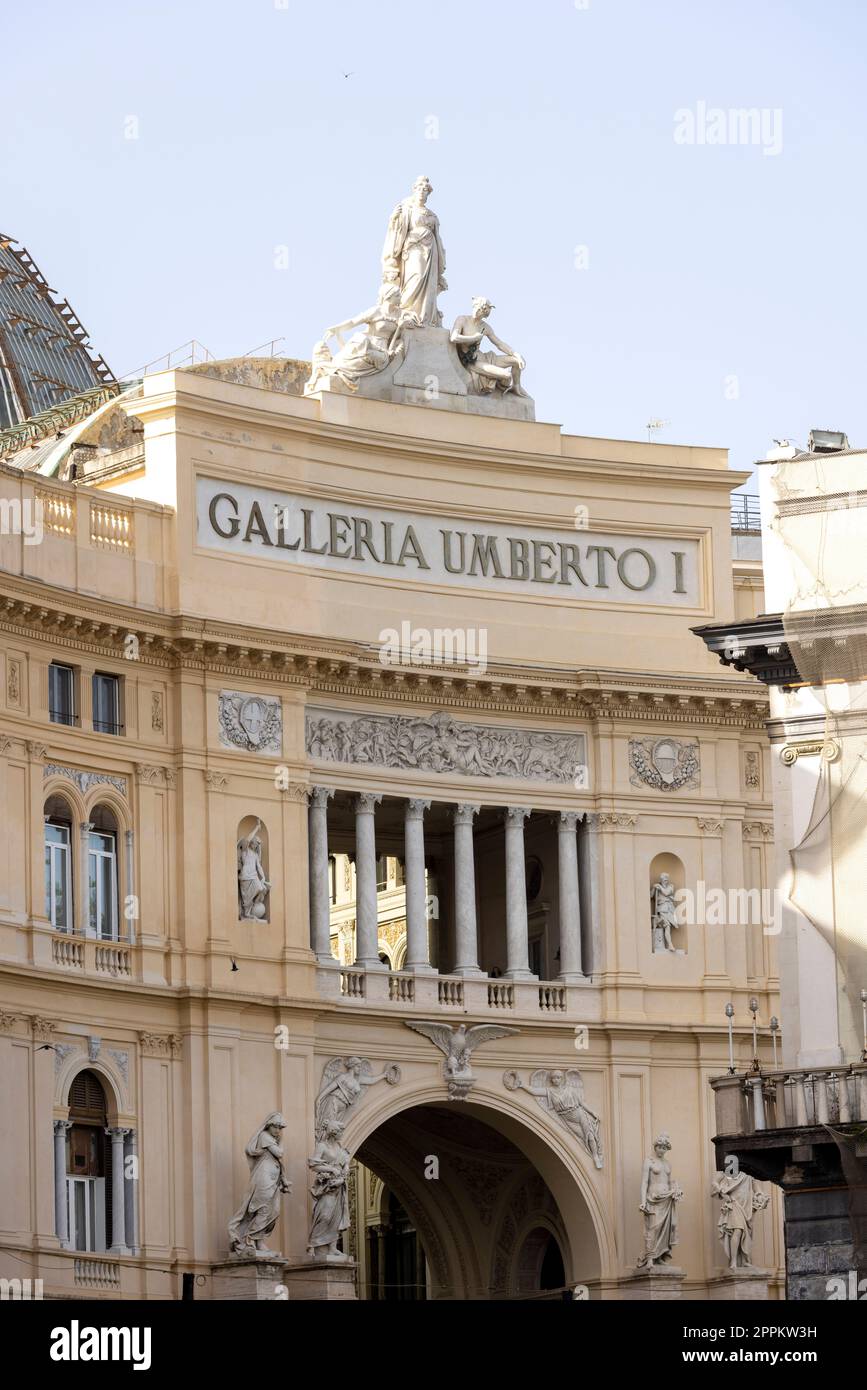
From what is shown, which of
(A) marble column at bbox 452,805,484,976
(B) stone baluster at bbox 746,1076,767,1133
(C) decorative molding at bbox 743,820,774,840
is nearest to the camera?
(B) stone baluster at bbox 746,1076,767,1133

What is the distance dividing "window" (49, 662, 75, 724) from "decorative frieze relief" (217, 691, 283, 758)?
241 cm

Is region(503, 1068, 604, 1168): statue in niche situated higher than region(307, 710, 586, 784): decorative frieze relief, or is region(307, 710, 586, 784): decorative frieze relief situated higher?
region(307, 710, 586, 784): decorative frieze relief

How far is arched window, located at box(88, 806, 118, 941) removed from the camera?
48.6 meters

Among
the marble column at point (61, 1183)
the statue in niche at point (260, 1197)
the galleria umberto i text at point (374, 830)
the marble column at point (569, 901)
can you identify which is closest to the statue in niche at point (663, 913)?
the galleria umberto i text at point (374, 830)

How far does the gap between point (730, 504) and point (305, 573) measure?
7.67m

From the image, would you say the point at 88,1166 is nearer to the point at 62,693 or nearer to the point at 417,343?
the point at 62,693

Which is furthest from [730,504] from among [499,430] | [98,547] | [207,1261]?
[207,1261]

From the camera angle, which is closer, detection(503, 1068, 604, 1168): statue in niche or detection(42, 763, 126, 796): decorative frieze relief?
detection(42, 763, 126, 796): decorative frieze relief

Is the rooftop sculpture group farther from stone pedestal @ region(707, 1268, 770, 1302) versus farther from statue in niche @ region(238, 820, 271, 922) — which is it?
stone pedestal @ region(707, 1268, 770, 1302)

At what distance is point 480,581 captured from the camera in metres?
53.4

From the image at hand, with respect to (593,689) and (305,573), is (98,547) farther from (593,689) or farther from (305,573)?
(593,689)

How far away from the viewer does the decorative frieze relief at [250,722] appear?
50062 millimetres

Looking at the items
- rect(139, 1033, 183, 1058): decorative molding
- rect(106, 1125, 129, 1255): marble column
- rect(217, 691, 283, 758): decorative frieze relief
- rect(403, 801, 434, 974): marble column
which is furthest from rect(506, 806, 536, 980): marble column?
rect(106, 1125, 129, 1255): marble column

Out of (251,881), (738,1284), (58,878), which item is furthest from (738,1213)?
(58,878)
